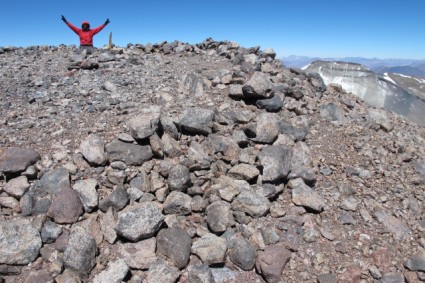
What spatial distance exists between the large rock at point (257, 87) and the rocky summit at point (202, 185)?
0.07 ft

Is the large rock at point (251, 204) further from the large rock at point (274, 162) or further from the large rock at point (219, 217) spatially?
the large rock at point (274, 162)

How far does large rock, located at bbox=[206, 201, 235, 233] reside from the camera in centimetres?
449

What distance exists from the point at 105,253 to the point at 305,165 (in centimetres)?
357

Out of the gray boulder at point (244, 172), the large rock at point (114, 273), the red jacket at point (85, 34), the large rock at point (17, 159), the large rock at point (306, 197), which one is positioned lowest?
the large rock at point (114, 273)

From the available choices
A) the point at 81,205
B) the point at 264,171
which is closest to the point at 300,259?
the point at 264,171

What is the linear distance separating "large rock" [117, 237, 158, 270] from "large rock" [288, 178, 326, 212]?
2320mm

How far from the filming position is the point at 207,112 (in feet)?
19.0

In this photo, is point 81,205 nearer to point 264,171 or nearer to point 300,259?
point 264,171

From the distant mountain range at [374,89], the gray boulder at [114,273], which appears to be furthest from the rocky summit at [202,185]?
the distant mountain range at [374,89]

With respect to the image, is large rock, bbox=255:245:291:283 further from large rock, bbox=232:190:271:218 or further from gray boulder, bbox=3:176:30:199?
gray boulder, bbox=3:176:30:199

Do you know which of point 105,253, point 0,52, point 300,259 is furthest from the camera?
point 0,52

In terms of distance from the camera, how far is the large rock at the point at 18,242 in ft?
12.8

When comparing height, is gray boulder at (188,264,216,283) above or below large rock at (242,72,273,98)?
below

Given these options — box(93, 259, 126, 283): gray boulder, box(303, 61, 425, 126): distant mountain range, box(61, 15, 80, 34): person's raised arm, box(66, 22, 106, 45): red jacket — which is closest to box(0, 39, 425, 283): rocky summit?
box(93, 259, 126, 283): gray boulder
